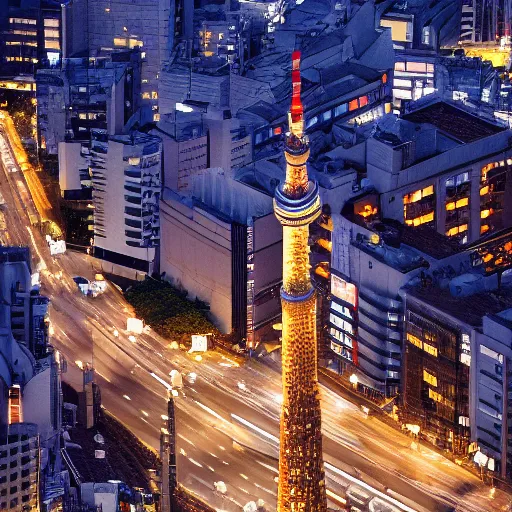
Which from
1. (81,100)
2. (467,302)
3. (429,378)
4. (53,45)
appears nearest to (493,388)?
(429,378)

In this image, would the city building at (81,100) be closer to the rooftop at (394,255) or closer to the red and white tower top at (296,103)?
the rooftop at (394,255)

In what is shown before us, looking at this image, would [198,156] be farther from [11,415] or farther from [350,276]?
[11,415]

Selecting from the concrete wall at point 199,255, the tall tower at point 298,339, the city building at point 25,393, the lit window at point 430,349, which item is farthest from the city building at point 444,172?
the tall tower at point 298,339

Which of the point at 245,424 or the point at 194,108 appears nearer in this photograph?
the point at 245,424

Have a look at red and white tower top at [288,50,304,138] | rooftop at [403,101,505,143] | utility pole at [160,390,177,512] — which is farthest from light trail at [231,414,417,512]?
red and white tower top at [288,50,304,138]

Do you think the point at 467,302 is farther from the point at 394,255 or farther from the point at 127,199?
the point at 127,199

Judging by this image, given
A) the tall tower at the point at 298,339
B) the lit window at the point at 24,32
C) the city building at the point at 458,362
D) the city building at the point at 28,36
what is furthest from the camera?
the lit window at the point at 24,32

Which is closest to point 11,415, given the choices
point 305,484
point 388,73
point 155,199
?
point 305,484

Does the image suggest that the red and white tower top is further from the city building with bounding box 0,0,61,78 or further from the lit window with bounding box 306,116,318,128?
the city building with bounding box 0,0,61,78
